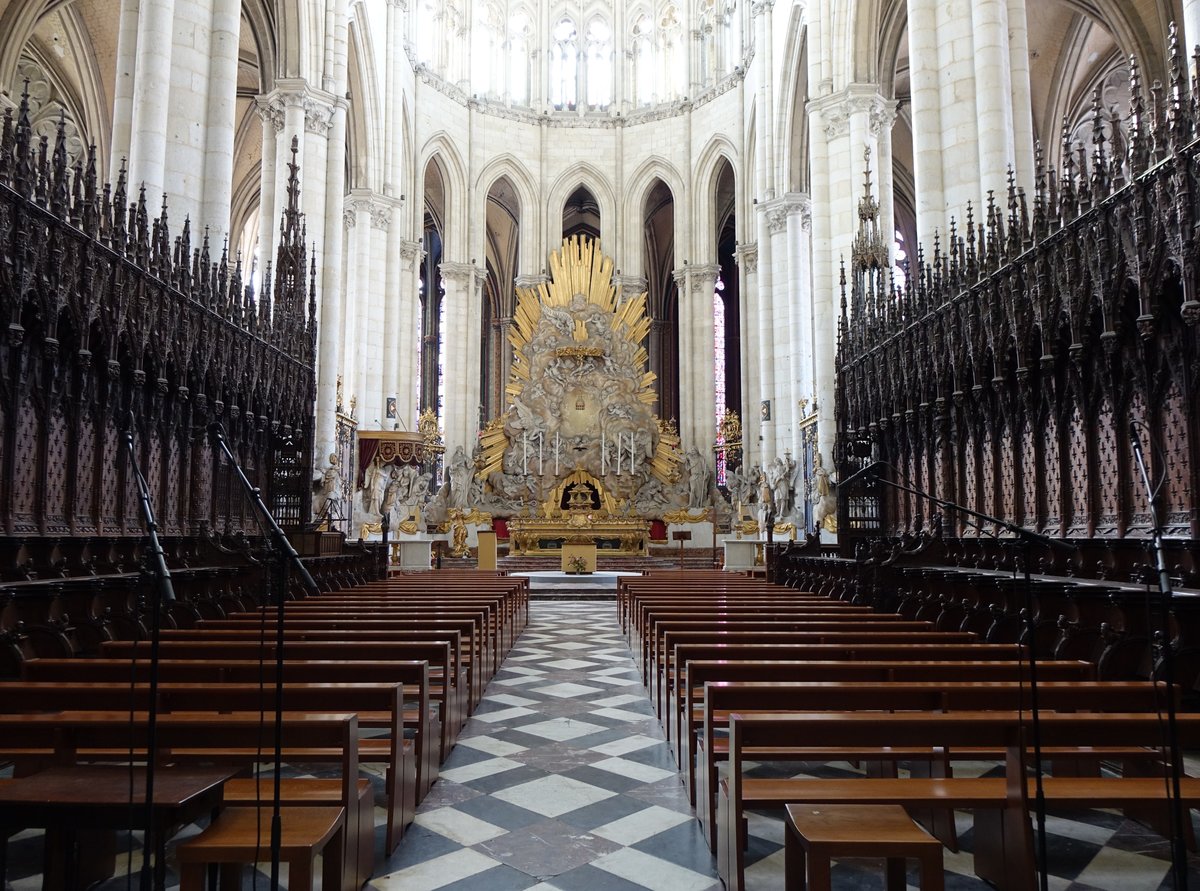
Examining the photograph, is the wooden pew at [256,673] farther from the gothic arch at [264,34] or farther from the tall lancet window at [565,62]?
the tall lancet window at [565,62]

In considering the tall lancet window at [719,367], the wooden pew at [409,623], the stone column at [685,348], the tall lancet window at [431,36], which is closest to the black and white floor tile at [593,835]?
the wooden pew at [409,623]

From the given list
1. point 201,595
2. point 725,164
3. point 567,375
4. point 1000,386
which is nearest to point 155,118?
point 201,595

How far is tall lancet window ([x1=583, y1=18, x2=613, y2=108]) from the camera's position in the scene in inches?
1254

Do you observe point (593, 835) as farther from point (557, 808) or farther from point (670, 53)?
point (670, 53)

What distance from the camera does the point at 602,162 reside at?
30953mm

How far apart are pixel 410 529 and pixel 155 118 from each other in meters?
12.6

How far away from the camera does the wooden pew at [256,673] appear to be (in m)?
3.87

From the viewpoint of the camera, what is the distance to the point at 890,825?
8.25ft

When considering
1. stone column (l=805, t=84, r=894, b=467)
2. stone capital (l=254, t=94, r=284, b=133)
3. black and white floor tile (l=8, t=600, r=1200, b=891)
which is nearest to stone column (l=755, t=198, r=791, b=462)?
stone column (l=805, t=84, r=894, b=467)

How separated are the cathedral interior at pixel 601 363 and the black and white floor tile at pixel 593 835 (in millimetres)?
31

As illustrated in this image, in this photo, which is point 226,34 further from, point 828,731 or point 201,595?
point 828,731

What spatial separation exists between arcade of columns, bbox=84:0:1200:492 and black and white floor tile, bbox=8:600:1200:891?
22.9 feet

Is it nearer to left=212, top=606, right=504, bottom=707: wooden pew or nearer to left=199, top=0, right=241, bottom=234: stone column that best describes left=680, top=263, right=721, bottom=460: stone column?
left=199, top=0, right=241, bottom=234: stone column

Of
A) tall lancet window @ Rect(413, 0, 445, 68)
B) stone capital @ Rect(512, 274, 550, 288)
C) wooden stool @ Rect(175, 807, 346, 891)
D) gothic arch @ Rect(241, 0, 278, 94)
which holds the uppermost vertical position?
tall lancet window @ Rect(413, 0, 445, 68)
